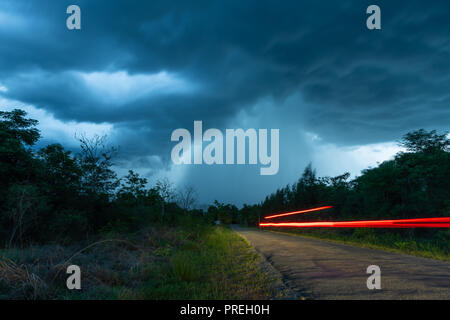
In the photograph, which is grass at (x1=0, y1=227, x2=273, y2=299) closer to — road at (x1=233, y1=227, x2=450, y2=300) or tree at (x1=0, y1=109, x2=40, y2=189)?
road at (x1=233, y1=227, x2=450, y2=300)

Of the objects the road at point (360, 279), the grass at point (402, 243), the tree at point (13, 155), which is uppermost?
the tree at point (13, 155)

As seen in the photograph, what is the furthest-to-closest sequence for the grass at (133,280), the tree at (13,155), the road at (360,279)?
the tree at (13,155) → the grass at (133,280) → the road at (360,279)

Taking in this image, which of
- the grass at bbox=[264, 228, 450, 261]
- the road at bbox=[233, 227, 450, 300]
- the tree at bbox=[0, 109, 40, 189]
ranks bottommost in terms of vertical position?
the grass at bbox=[264, 228, 450, 261]

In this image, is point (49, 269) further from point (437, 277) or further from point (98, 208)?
point (98, 208)

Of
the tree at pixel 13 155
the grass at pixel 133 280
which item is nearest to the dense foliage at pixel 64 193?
the tree at pixel 13 155

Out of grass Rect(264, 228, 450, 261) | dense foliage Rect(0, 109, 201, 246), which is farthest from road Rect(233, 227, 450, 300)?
dense foliage Rect(0, 109, 201, 246)

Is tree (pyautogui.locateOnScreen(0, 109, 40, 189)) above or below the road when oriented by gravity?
above

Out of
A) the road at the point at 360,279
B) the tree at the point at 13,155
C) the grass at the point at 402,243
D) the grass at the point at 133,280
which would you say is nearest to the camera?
the road at the point at 360,279

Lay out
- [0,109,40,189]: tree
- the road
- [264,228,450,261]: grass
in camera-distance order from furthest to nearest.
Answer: [0,109,40,189]: tree
[264,228,450,261]: grass
the road

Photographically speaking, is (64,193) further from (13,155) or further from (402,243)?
(402,243)

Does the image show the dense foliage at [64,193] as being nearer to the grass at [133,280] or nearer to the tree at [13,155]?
the tree at [13,155]

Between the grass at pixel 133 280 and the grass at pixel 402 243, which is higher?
the grass at pixel 133 280

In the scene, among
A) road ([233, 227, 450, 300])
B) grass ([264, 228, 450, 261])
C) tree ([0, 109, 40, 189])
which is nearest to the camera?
road ([233, 227, 450, 300])
